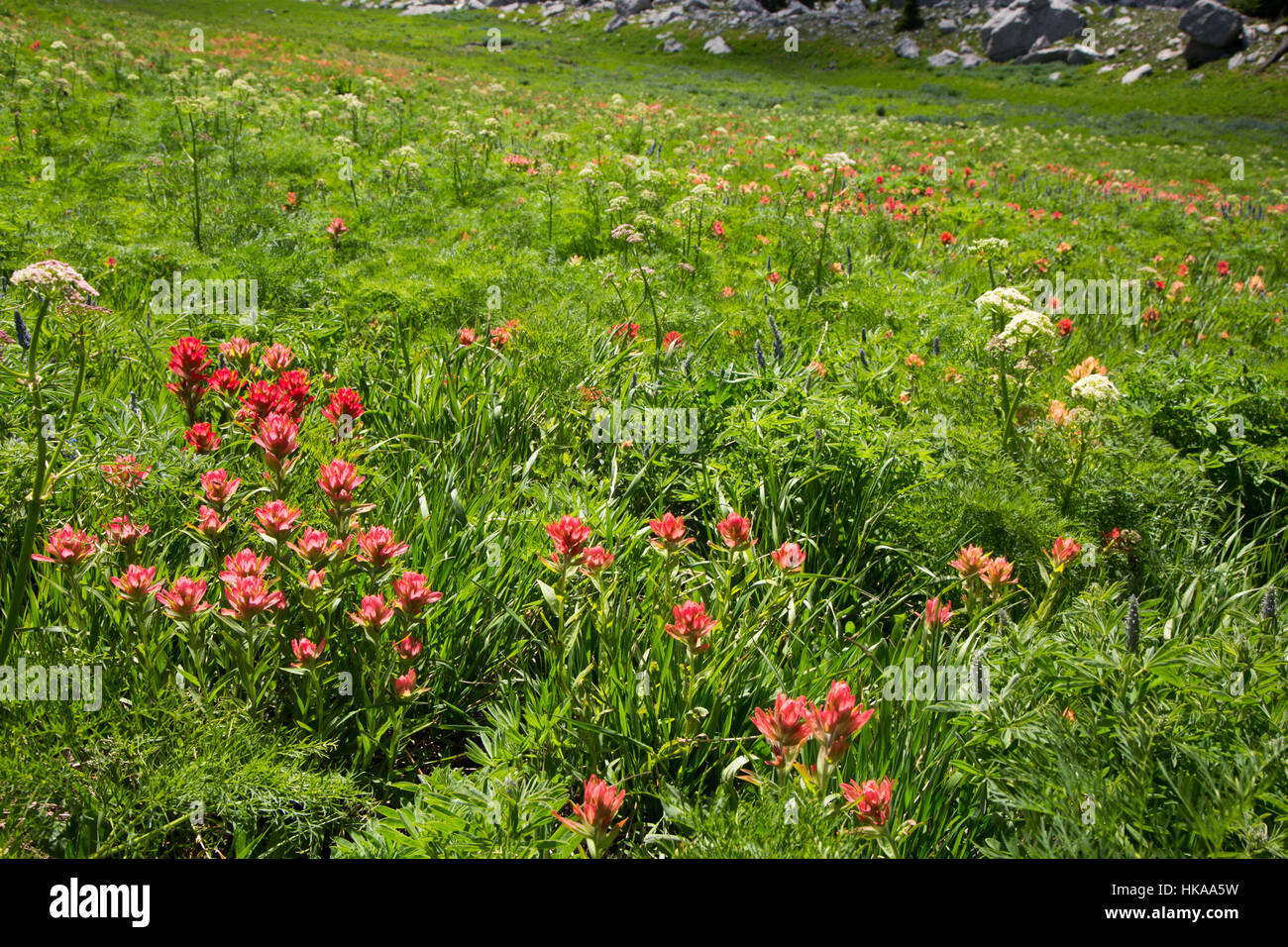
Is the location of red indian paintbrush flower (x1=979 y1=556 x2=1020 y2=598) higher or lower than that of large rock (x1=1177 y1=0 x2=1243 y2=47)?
lower

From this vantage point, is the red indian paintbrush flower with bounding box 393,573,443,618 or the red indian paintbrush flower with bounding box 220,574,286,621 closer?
the red indian paintbrush flower with bounding box 220,574,286,621

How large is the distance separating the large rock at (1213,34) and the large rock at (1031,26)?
11788 mm

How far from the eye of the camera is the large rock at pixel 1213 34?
5206 centimetres

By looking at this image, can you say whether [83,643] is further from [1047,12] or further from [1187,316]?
[1047,12]

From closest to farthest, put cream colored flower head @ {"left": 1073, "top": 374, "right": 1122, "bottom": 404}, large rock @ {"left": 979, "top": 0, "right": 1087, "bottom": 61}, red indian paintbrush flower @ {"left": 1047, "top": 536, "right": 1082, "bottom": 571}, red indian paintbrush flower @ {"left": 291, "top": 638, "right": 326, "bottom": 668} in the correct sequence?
1. red indian paintbrush flower @ {"left": 291, "top": 638, "right": 326, "bottom": 668}
2. red indian paintbrush flower @ {"left": 1047, "top": 536, "right": 1082, "bottom": 571}
3. cream colored flower head @ {"left": 1073, "top": 374, "right": 1122, "bottom": 404}
4. large rock @ {"left": 979, "top": 0, "right": 1087, "bottom": 61}

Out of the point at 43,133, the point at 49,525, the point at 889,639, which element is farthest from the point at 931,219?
the point at 43,133

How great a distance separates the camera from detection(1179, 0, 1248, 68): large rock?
5206 cm

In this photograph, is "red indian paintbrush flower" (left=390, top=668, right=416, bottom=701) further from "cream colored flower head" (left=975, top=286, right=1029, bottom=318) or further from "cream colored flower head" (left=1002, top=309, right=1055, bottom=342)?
"cream colored flower head" (left=975, top=286, right=1029, bottom=318)

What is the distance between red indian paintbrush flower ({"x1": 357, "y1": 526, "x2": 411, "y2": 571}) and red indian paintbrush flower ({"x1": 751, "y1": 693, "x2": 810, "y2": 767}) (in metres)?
1.15

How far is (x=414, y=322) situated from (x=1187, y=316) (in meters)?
6.47

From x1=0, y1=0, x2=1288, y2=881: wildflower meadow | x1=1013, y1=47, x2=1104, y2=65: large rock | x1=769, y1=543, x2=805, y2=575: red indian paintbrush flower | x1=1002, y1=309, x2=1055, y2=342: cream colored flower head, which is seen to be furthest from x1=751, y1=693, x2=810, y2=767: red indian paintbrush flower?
x1=1013, y1=47, x2=1104, y2=65: large rock

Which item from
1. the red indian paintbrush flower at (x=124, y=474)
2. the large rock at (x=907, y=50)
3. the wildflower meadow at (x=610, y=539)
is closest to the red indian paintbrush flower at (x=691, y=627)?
the wildflower meadow at (x=610, y=539)

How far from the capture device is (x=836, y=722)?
174 cm

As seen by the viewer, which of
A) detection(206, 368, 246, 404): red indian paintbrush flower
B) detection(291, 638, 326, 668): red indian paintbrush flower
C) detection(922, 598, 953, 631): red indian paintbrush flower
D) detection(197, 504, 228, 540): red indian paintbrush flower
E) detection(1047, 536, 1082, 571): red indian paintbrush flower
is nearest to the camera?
detection(291, 638, 326, 668): red indian paintbrush flower
